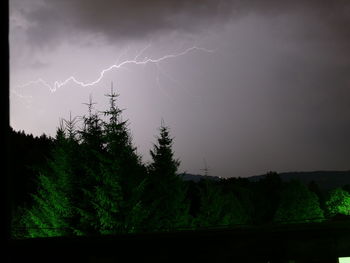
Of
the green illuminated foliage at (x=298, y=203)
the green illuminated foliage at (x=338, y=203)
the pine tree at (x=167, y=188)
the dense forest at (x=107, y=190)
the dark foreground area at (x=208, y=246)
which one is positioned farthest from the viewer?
the green illuminated foliage at (x=338, y=203)

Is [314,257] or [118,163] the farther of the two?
[118,163]

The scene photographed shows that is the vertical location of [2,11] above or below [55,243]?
above

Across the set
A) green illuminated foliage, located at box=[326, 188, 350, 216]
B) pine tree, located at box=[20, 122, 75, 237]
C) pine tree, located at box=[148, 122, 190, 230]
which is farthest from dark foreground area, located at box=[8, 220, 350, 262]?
green illuminated foliage, located at box=[326, 188, 350, 216]

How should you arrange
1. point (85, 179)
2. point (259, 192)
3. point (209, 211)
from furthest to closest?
point (259, 192) → point (209, 211) → point (85, 179)

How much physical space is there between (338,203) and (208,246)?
45.1 m

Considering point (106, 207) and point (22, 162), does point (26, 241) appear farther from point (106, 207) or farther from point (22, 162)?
point (22, 162)

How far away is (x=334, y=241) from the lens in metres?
2.16

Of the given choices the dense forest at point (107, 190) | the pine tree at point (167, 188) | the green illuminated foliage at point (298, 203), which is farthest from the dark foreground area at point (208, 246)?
the green illuminated foliage at point (298, 203)

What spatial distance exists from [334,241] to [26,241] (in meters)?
1.53

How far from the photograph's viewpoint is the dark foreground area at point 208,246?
6.56 feet

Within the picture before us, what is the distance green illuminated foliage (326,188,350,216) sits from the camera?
141ft

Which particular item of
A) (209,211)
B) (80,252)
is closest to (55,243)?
(80,252)

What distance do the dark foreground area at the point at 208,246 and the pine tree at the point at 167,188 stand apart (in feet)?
61.5

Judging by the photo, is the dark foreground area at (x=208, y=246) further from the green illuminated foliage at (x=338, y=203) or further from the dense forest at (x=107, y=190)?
the green illuminated foliage at (x=338, y=203)
